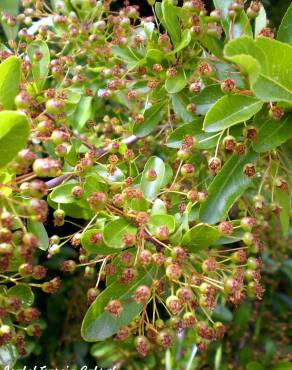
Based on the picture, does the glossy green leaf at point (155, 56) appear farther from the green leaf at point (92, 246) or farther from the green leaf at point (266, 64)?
the green leaf at point (92, 246)

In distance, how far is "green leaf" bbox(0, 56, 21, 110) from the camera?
1145 mm

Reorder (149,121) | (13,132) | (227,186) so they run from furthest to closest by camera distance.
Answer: (149,121) → (227,186) → (13,132)

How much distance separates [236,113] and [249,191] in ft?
2.91

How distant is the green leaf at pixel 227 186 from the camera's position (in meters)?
1.29

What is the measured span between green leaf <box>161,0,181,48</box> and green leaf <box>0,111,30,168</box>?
64 cm

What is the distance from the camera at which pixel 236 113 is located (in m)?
1.22

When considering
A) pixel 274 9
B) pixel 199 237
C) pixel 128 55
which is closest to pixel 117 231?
pixel 199 237

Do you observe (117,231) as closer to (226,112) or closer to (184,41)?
(226,112)

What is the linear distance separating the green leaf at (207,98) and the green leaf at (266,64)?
0.24m

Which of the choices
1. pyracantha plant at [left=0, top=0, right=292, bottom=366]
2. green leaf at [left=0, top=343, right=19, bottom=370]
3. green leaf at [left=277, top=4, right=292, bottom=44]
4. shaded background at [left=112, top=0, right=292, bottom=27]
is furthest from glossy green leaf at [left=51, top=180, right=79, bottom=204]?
shaded background at [left=112, top=0, right=292, bottom=27]

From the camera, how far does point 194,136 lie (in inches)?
53.9

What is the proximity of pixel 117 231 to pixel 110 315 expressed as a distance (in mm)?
220

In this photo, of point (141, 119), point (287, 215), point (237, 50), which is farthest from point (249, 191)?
point (237, 50)

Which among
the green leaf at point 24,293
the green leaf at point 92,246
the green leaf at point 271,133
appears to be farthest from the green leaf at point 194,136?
the green leaf at point 24,293
